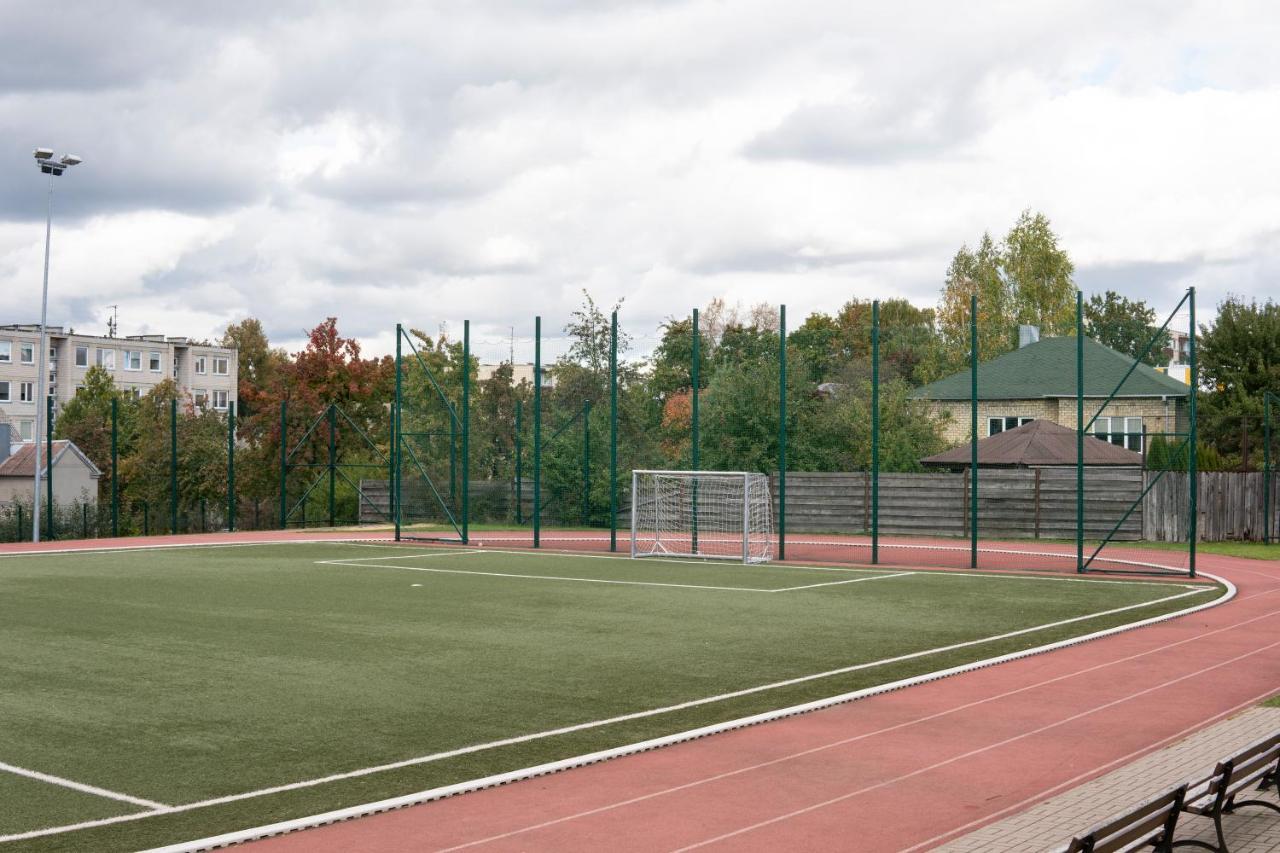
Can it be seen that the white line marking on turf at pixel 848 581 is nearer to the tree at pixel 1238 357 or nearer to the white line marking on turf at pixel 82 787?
the white line marking on turf at pixel 82 787

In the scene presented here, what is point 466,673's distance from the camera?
40.4 ft

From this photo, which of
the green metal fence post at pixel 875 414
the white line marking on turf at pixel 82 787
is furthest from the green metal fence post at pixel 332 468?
the white line marking on turf at pixel 82 787

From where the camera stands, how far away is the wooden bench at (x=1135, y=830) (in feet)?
16.4

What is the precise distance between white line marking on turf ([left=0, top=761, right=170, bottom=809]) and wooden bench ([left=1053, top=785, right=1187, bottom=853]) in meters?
4.99

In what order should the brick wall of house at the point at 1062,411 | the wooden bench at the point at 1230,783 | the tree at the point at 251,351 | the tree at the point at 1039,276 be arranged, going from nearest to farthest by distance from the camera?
the wooden bench at the point at 1230,783
the brick wall of house at the point at 1062,411
the tree at the point at 1039,276
the tree at the point at 251,351

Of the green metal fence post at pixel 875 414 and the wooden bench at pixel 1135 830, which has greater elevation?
the green metal fence post at pixel 875 414

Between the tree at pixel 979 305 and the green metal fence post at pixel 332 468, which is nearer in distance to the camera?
the green metal fence post at pixel 332 468

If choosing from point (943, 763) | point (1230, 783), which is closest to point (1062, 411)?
point (943, 763)

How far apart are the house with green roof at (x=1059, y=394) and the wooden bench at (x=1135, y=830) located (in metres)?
42.3

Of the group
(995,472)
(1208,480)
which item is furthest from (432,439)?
(1208,480)

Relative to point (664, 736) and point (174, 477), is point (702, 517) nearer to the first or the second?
point (174, 477)

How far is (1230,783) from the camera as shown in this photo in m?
6.36

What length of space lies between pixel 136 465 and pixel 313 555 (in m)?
18.1

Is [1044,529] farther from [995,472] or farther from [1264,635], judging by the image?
[1264,635]
